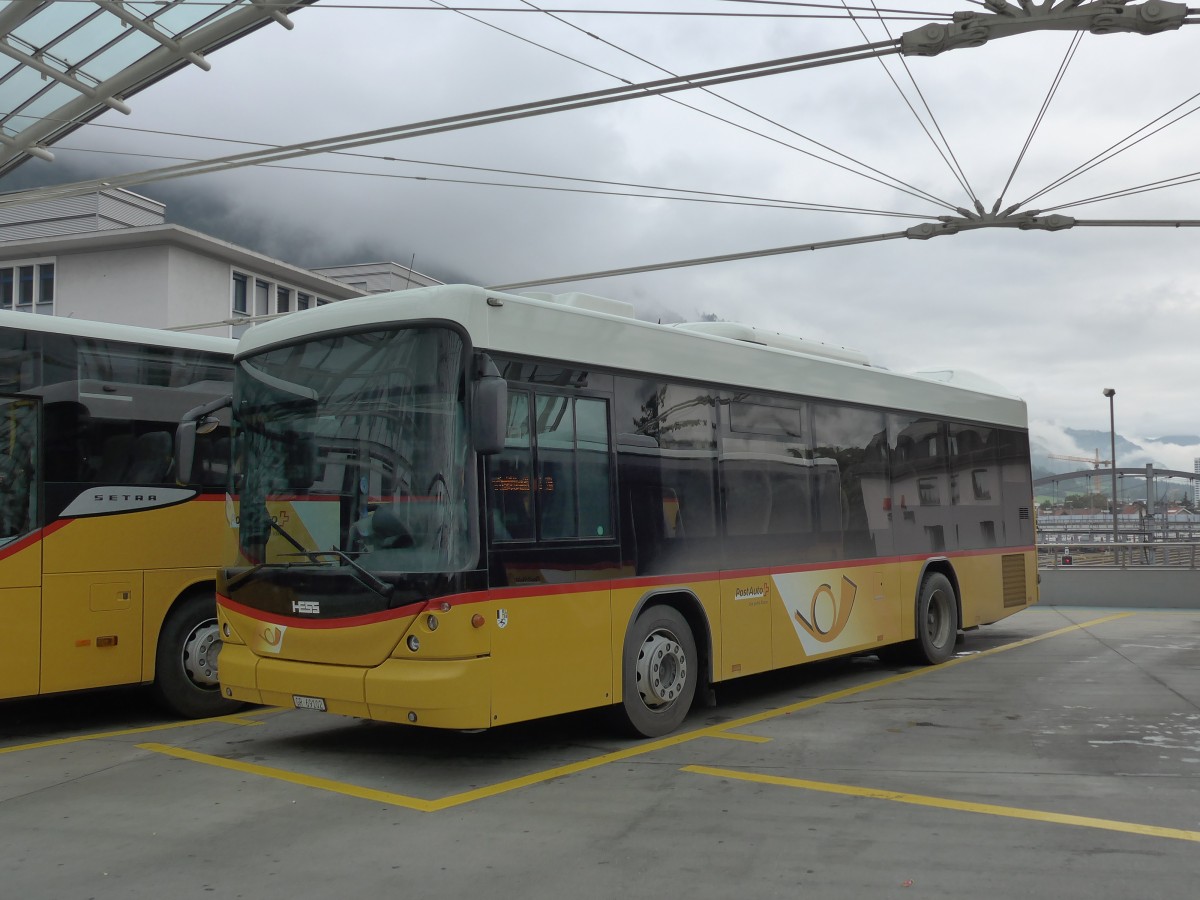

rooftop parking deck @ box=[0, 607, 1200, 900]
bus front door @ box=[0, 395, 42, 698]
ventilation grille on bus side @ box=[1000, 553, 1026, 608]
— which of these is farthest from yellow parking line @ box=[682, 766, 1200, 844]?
ventilation grille on bus side @ box=[1000, 553, 1026, 608]

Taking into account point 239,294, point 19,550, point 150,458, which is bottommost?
point 19,550

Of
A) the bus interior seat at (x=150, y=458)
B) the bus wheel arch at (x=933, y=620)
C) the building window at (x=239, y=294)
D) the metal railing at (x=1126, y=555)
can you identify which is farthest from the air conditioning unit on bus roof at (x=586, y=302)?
the building window at (x=239, y=294)

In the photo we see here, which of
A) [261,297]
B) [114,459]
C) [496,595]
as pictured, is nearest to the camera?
[496,595]

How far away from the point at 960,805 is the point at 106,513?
23.1ft

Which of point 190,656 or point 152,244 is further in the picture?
point 152,244

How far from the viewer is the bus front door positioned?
Result: 862cm

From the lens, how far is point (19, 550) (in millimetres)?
8719

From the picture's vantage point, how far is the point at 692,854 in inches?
220

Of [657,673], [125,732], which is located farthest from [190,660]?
[657,673]

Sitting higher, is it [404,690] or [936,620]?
[404,690]

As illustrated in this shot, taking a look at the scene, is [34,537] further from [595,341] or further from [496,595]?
[595,341]

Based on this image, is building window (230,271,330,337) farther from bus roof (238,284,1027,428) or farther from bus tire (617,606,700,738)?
bus tire (617,606,700,738)

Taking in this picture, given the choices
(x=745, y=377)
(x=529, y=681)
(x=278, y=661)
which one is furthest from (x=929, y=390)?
(x=278, y=661)

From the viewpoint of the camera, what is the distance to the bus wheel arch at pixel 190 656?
9.74m
